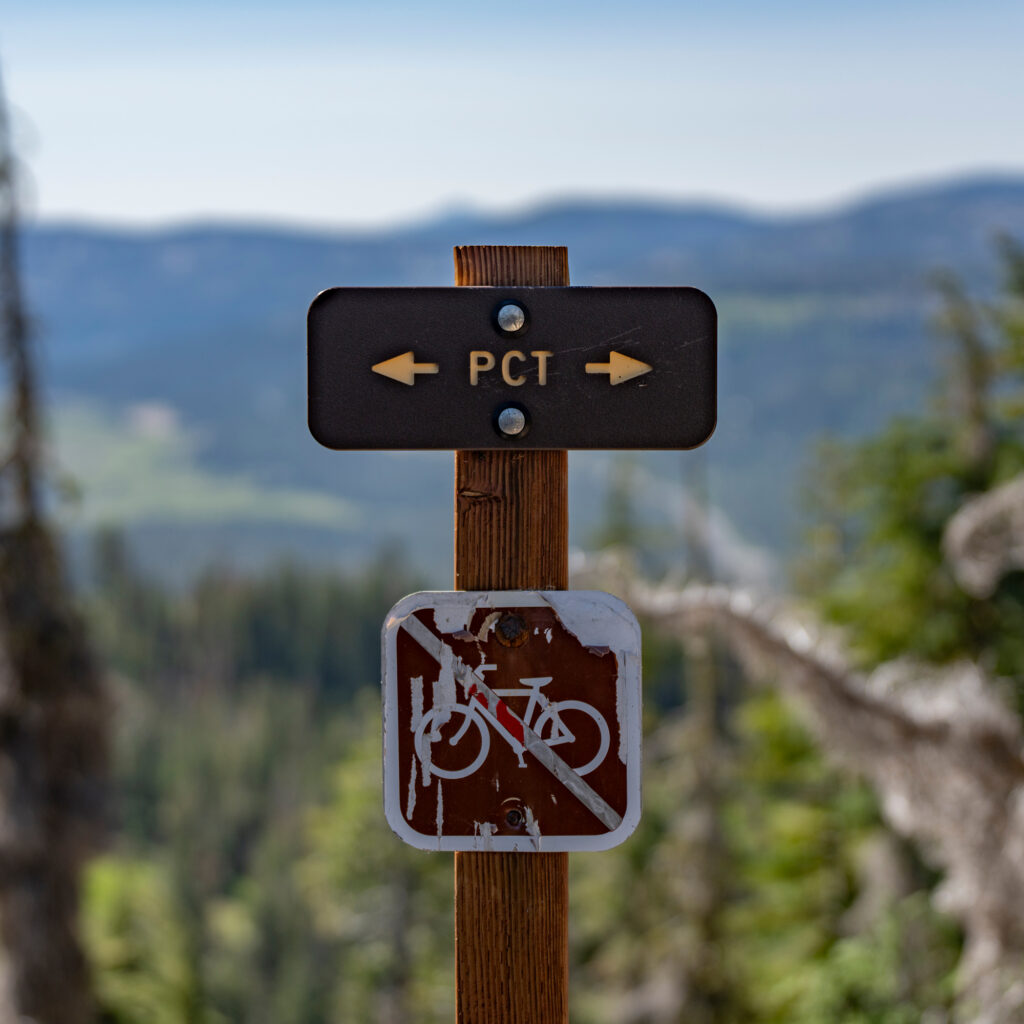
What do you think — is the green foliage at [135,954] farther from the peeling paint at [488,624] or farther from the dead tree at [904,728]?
the peeling paint at [488,624]

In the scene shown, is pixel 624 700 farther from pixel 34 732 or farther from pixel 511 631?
pixel 34 732

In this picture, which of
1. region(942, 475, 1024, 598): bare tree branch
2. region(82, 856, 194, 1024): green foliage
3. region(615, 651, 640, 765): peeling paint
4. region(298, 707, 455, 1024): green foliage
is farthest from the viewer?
region(298, 707, 455, 1024): green foliage

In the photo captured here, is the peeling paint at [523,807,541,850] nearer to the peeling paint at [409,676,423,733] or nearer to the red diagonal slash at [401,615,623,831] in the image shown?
the red diagonal slash at [401,615,623,831]

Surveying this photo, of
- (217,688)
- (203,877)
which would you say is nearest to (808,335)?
(217,688)

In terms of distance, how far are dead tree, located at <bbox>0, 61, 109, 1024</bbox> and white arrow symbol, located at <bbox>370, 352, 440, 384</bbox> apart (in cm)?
951

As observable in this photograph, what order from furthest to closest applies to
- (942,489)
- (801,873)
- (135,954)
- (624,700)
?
1. (135,954)
2. (801,873)
3. (942,489)
4. (624,700)

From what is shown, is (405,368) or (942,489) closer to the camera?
(405,368)

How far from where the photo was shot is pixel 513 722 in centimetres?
185

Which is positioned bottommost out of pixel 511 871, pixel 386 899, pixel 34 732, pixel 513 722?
pixel 386 899

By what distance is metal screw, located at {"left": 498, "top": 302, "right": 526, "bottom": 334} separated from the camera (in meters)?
1.88

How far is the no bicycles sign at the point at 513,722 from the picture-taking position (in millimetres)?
1840

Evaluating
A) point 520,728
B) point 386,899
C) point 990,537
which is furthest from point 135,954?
point 520,728

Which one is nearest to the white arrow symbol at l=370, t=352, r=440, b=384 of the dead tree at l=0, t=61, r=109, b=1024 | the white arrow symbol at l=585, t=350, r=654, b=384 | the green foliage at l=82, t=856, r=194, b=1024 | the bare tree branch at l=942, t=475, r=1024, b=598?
the white arrow symbol at l=585, t=350, r=654, b=384

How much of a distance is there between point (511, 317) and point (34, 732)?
10092 mm
